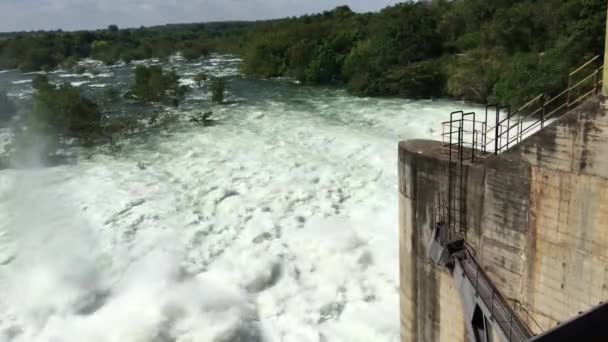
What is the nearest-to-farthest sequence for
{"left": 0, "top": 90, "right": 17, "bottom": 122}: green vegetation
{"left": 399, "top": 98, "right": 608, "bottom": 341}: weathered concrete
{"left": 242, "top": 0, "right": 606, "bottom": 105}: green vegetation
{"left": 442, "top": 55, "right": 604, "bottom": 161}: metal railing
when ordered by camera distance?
{"left": 399, "top": 98, "right": 608, "bottom": 341}: weathered concrete
{"left": 442, "top": 55, "right": 604, "bottom": 161}: metal railing
{"left": 242, "top": 0, "right": 606, "bottom": 105}: green vegetation
{"left": 0, "top": 90, "right": 17, "bottom": 122}: green vegetation

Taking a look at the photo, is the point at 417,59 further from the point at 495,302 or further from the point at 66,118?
the point at 495,302

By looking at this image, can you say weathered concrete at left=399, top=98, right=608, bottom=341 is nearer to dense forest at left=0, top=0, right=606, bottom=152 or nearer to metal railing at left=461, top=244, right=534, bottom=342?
metal railing at left=461, top=244, right=534, bottom=342

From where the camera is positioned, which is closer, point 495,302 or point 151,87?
point 495,302

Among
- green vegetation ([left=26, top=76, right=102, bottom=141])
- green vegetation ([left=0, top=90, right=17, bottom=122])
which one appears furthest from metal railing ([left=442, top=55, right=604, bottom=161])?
green vegetation ([left=0, top=90, right=17, bottom=122])

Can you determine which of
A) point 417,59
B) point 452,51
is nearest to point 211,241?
point 417,59

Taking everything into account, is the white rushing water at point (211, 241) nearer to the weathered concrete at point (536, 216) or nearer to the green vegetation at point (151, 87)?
the weathered concrete at point (536, 216)

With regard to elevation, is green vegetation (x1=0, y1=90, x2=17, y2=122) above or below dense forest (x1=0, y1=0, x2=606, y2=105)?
below
